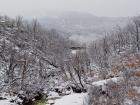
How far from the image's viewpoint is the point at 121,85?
28797 millimetres

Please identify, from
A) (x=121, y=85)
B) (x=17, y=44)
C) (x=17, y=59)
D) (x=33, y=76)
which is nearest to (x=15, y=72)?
(x=33, y=76)

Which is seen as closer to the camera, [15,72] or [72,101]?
[72,101]

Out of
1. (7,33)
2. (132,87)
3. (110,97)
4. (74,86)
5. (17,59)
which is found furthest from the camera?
(7,33)

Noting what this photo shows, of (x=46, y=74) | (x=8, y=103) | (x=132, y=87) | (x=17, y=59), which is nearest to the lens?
(x=132, y=87)

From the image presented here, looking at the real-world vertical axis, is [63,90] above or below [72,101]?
below

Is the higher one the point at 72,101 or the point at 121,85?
the point at 121,85

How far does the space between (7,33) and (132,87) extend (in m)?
60.2

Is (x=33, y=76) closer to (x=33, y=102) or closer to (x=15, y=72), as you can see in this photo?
(x=15, y=72)

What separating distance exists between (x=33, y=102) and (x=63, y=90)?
8.16 meters

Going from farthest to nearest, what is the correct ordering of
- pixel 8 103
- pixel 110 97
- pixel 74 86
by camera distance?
pixel 74 86 < pixel 8 103 < pixel 110 97

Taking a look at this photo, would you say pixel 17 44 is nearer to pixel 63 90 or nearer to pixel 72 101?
pixel 63 90

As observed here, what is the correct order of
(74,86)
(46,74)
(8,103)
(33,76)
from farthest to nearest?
(46,74) < (33,76) < (74,86) < (8,103)

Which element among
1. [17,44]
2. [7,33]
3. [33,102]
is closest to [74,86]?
[33,102]

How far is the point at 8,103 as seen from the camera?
32875 mm
